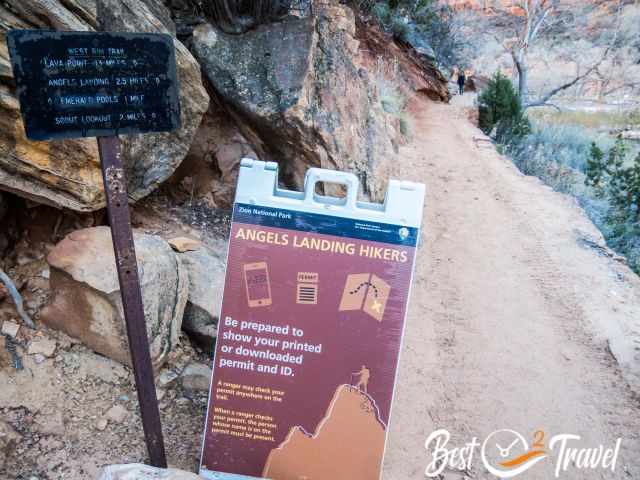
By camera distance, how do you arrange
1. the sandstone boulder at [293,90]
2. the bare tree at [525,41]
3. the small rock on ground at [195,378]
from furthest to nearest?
the bare tree at [525,41], the sandstone boulder at [293,90], the small rock on ground at [195,378]

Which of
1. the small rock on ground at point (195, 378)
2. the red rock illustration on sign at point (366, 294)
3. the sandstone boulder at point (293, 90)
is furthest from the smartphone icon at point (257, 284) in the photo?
the sandstone boulder at point (293, 90)

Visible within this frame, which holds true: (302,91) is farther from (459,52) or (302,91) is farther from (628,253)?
(459,52)

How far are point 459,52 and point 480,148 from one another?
12.2 metres

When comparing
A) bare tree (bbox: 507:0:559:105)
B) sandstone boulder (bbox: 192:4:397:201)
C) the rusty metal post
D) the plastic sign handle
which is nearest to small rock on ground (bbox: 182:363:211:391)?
the rusty metal post

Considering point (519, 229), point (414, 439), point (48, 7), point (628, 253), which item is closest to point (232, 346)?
point (414, 439)

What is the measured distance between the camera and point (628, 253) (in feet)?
22.3

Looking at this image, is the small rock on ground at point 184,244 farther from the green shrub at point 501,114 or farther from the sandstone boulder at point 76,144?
the green shrub at point 501,114

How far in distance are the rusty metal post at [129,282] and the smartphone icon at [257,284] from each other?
42cm

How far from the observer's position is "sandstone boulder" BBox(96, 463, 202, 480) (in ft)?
6.59

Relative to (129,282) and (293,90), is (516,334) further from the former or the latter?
(129,282)

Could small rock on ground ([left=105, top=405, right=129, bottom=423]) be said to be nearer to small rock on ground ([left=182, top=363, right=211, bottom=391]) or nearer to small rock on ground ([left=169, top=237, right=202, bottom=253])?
small rock on ground ([left=182, top=363, right=211, bottom=391])

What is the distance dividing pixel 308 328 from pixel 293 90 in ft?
7.67

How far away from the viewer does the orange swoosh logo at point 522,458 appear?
3076 mm

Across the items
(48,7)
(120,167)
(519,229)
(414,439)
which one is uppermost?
(48,7)
